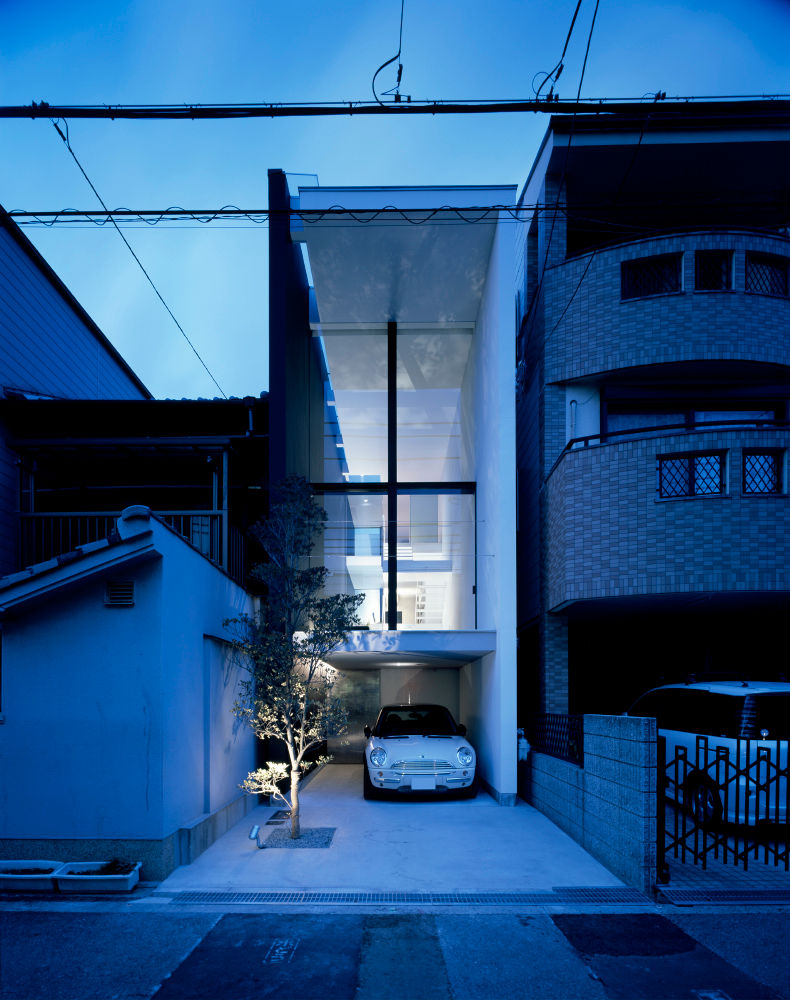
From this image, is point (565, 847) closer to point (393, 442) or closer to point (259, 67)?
point (393, 442)

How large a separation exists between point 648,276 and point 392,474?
4872 millimetres

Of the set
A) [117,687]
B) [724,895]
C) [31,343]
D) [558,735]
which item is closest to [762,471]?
[558,735]

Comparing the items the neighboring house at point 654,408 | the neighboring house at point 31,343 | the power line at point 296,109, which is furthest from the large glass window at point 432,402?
the power line at point 296,109

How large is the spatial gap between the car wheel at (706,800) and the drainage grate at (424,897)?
1.00 m

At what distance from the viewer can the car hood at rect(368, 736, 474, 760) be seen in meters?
9.43

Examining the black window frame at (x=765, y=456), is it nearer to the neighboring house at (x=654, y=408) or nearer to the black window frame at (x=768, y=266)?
the neighboring house at (x=654, y=408)

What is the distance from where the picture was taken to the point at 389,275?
10898mm

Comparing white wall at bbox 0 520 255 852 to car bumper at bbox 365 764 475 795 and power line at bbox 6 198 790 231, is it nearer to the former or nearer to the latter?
power line at bbox 6 198 790 231

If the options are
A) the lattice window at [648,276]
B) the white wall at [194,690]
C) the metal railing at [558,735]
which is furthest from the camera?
the lattice window at [648,276]

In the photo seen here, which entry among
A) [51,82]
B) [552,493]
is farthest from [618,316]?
[51,82]

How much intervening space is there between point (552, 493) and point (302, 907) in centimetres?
→ 658

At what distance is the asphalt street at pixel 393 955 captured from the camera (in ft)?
13.0

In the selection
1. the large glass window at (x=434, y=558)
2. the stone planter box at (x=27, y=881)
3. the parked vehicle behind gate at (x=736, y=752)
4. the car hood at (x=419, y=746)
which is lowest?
the car hood at (x=419, y=746)

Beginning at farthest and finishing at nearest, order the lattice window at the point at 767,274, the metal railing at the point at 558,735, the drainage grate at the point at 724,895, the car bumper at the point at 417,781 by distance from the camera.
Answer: the lattice window at the point at 767,274 → the car bumper at the point at 417,781 → the metal railing at the point at 558,735 → the drainage grate at the point at 724,895
